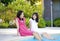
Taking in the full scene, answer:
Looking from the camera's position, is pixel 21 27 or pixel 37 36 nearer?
pixel 37 36

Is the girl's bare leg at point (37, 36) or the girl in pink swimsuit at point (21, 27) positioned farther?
the girl in pink swimsuit at point (21, 27)

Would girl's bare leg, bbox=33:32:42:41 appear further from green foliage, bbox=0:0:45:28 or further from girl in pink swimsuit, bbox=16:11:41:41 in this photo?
green foliage, bbox=0:0:45:28

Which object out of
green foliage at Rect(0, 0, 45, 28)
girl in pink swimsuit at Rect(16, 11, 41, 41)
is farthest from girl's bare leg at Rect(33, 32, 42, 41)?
green foliage at Rect(0, 0, 45, 28)

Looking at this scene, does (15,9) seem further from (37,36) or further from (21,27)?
(37,36)

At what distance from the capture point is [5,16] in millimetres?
19281

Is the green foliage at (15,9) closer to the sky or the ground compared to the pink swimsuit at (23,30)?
closer to the sky

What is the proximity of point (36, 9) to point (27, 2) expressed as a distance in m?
1.19

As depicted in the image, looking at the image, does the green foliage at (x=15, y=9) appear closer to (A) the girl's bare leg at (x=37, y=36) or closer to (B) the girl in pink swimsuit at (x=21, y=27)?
(B) the girl in pink swimsuit at (x=21, y=27)

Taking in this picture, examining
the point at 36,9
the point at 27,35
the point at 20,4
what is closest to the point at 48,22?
the point at 36,9

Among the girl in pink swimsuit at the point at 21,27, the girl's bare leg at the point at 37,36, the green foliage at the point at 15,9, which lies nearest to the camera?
the girl's bare leg at the point at 37,36

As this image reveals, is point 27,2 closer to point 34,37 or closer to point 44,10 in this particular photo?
point 44,10

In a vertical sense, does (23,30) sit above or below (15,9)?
below

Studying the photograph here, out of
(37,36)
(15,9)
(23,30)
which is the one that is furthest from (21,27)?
(15,9)

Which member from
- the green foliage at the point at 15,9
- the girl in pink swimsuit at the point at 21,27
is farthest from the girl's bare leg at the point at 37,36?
the green foliage at the point at 15,9
